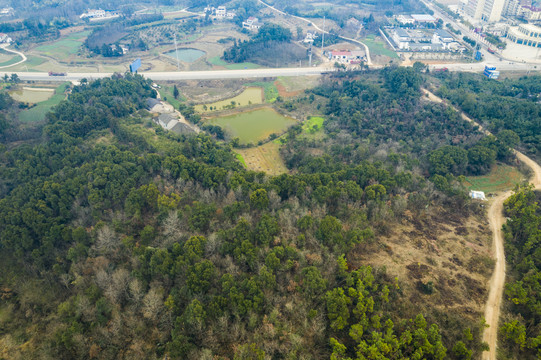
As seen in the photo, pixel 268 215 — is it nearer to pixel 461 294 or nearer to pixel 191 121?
pixel 461 294

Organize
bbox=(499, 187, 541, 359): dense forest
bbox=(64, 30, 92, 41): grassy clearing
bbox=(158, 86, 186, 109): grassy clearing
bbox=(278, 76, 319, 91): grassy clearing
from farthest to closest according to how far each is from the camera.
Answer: bbox=(64, 30, 92, 41): grassy clearing < bbox=(278, 76, 319, 91): grassy clearing < bbox=(158, 86, 186, 109): grassy clearing < bbox=(499, 187, 541, 359): dense forest

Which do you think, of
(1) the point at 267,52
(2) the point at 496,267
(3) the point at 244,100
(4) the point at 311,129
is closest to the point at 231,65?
(1) the point at 267,52

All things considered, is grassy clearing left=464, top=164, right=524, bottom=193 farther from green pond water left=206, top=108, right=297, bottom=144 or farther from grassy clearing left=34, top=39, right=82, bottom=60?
grassy clearing left=34, top=39, right=82, bottom=60

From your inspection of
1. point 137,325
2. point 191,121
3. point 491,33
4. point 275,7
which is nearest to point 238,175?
point 137,325

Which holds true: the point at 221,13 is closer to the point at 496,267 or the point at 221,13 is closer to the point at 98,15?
the point at 98,15

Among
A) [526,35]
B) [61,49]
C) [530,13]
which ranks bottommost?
[61,49]

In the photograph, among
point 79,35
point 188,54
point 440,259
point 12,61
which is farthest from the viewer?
point 79,35

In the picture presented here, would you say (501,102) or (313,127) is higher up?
(501,102)

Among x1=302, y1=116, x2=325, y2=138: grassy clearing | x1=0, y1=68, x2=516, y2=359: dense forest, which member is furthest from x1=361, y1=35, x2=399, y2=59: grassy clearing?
x1=0, y1=68, x2=516, y2=359: dense forest
